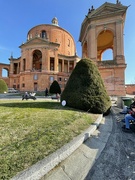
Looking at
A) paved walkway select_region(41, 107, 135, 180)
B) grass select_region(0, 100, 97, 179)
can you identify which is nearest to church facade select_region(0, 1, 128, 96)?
paved walkway select_region(41, 107, 135, 180)

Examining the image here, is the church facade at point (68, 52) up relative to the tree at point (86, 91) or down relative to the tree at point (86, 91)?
up

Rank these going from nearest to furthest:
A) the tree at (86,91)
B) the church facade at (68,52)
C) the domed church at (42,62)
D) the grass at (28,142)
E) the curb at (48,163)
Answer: the curb at (48,163), the grass at (28,142), the tree at (86,91), the church facade at (68,52), the domed church at (42,62)

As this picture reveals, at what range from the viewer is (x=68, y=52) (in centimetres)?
5284

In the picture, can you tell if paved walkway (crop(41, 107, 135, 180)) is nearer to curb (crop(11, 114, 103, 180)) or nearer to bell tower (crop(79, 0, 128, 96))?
curb (crop(11, 114, 103, 180))

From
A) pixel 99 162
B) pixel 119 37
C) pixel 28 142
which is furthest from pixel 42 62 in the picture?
pixel 99 162

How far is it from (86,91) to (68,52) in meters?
48.9

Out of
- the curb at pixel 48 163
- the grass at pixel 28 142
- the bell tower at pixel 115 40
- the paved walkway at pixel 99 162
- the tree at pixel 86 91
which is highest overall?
the bell tower at pixel 115 40

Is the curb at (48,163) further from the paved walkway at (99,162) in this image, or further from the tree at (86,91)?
the tree at (86,91)

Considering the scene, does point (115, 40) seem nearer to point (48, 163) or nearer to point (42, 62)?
point (48, 163)

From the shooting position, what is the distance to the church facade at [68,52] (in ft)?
68.6

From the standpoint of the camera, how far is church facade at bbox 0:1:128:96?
2091 centimetres

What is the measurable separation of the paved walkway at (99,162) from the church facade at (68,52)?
18329 mm

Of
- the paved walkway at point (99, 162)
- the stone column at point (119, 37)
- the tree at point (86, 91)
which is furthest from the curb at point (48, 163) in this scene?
the stone column at point (119, 37)

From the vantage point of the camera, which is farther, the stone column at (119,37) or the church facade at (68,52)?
the stone column at (119,37)
